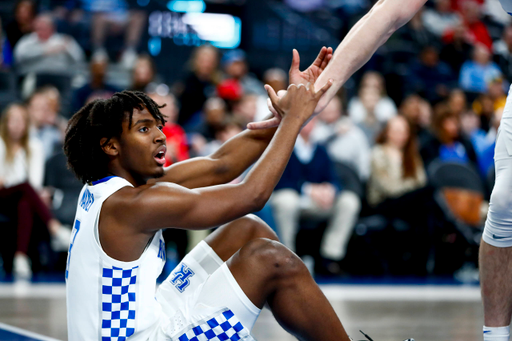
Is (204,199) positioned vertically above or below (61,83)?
below

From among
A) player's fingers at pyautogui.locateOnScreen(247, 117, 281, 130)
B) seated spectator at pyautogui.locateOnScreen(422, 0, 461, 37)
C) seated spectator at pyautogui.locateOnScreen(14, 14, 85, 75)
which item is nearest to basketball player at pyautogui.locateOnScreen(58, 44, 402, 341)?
player's fingers at pyautogui.locateOnScreen(247, 117, 281, 130)

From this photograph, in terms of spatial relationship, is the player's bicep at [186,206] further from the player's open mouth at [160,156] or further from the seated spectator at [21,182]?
the seated spectator at [21,182]

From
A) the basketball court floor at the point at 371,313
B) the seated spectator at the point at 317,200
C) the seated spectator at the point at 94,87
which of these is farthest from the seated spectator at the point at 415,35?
the basketball court floor at the point at 371,313

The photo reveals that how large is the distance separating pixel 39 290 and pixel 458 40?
756 centimetres

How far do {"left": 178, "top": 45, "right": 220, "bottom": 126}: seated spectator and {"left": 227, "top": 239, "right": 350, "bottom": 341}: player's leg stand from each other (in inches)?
193

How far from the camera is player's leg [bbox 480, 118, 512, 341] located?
226 cm

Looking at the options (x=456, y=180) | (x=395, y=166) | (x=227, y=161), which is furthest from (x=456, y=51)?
(x=227, y=161)

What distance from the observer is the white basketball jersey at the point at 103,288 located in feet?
6.53

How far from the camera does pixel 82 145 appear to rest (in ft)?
7.00

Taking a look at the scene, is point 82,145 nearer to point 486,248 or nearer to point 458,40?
point 486,248

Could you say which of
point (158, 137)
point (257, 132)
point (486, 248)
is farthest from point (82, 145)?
A: point (486, 248)

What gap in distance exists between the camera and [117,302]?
1.99 meters

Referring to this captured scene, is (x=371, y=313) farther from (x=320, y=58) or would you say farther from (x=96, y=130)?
(x=96, y=130)

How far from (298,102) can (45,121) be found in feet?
14.7
